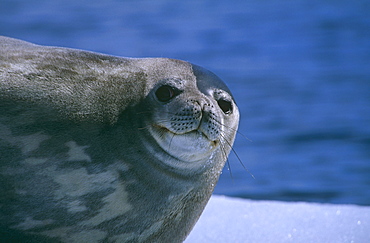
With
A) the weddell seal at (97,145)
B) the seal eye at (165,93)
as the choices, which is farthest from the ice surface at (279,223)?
the seal eye at (165,93)

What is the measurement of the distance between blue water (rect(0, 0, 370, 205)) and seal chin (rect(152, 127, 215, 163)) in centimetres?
392

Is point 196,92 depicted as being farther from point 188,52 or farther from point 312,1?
point 312,1

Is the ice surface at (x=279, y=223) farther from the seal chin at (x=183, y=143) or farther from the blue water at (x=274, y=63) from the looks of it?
the blue water at (x=274, y=63)

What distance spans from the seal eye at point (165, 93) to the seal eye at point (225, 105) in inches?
8.3

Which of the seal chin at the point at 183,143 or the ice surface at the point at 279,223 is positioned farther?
the ice surface at the point at 279,223

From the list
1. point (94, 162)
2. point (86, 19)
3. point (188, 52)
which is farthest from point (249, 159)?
point (86, 19)

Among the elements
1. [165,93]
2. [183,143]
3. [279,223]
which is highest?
[165,93]

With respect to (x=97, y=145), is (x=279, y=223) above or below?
below

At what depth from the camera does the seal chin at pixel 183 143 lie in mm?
2324

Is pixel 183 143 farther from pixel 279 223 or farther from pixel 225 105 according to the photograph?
A: pixel 279 223

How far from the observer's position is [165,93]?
2422mm

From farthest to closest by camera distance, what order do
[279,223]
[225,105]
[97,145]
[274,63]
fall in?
1. [274,63]
2. [279,223]
3. [225,105]
4. [97,145]

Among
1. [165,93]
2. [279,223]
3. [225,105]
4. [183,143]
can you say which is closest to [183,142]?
[183,143]

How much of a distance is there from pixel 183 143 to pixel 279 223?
142 cm
